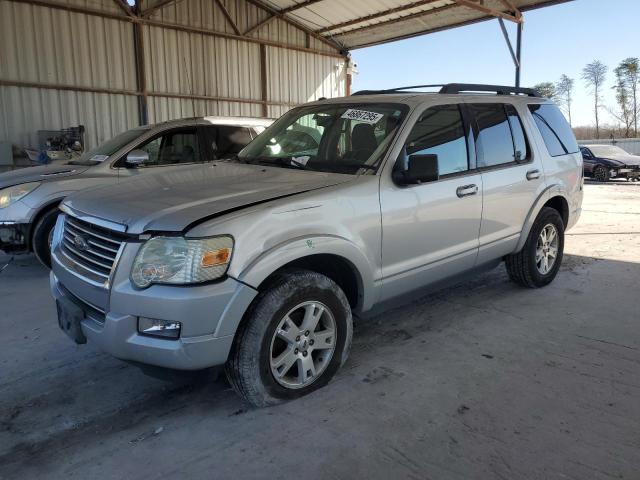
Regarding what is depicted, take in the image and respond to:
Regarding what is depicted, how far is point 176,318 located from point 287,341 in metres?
0.70

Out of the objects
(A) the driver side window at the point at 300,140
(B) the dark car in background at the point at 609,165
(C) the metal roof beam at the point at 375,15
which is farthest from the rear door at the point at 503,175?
(B) the dark car in background at the point at 609,165

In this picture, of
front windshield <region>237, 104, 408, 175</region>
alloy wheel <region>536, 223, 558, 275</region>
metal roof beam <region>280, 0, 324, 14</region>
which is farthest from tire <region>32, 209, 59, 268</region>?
metal roof beam <region>280, 0, 324, 14</region>

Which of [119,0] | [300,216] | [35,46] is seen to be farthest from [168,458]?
[119,0]

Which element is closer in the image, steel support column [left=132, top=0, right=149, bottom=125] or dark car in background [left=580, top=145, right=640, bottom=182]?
steel support column [left=132, top=0, right=149, bottom=125]

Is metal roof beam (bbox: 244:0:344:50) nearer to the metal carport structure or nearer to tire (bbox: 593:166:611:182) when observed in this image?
the metal carport structure

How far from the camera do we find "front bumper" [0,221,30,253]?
5.68 m

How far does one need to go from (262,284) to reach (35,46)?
1225 centimetres

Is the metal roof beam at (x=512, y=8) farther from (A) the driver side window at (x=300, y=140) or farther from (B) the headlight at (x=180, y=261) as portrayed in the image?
(B) the headlight at (x=180, y=261)

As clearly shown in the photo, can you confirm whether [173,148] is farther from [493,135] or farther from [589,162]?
[589,162]

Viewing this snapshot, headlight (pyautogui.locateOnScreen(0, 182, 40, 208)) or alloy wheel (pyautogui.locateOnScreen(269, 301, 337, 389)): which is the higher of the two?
headlight (pyautogui.locateOnScreen(0, 182, 40, 208))

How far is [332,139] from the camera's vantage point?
382cm

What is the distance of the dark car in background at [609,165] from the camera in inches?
673

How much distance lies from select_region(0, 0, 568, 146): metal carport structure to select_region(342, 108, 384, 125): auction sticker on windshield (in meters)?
10.2

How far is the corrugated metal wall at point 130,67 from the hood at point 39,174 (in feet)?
23.4
